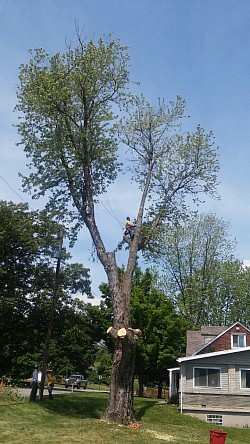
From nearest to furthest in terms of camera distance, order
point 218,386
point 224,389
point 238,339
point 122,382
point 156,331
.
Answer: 1. point 122,382
2. point 224,389
3. point 218,386
4. point 238,339
5. point 156,331

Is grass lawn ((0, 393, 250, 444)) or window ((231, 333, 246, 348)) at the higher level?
window ((231, 333, 246, 348))

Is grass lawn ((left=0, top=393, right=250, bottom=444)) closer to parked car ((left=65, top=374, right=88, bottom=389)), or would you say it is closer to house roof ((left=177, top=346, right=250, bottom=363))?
house roof ((left=177, top=346, right=250, bottom=363))

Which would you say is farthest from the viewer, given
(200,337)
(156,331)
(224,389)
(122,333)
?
(156,331)

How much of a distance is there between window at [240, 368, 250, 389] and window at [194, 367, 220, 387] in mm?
1268

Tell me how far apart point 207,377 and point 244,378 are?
2.05m

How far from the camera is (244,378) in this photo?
2698 cm

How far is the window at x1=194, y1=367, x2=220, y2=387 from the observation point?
27188mm

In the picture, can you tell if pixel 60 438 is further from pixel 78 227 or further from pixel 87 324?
pixel 87 324

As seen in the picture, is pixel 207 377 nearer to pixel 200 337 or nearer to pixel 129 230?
pixel 200 337

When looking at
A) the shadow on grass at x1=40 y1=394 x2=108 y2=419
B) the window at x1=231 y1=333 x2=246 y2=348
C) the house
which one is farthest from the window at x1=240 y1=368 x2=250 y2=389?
the shadow on grass at x1=40 y1=394 x2=108 y2=419

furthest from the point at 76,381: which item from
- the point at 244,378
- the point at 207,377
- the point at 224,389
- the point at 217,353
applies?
the point at 244,378

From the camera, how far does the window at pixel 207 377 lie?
27188mm

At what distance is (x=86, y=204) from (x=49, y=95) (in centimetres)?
→ 450

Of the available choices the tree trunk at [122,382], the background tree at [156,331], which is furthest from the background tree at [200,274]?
the tree trunk at [122,382]
